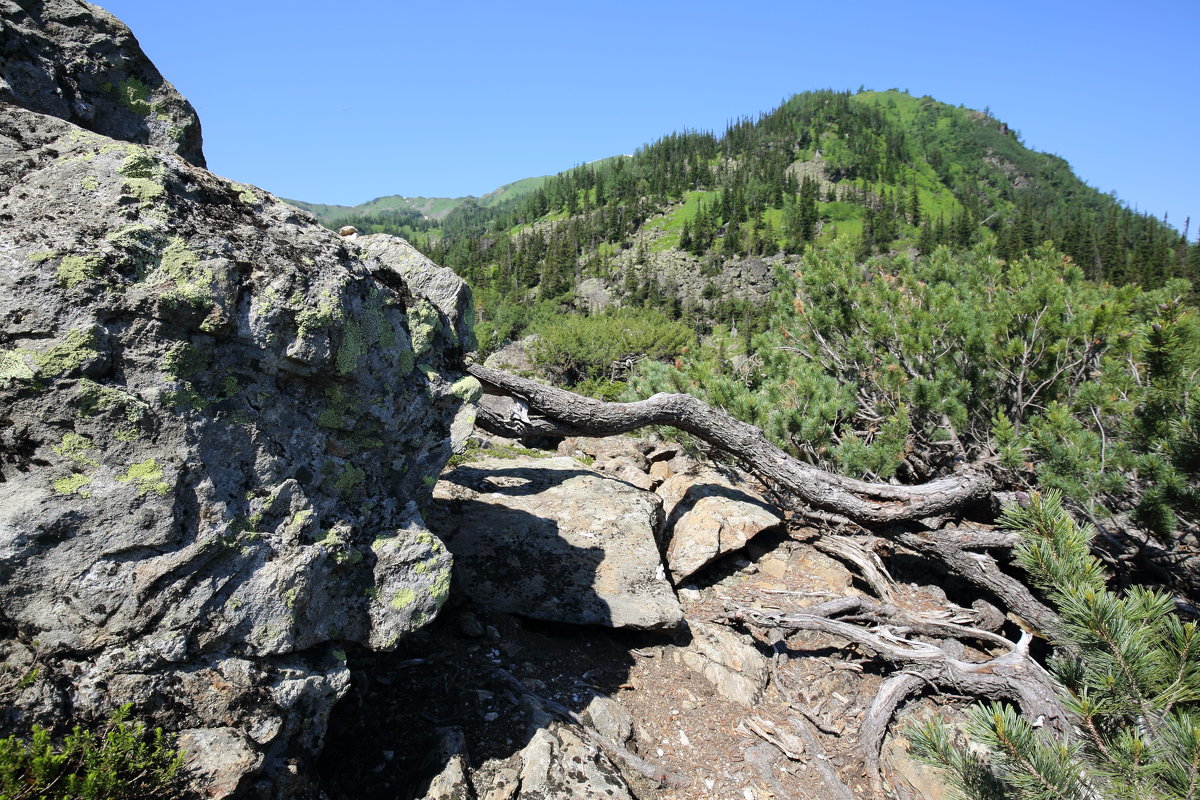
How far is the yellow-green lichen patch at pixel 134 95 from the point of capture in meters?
3.98

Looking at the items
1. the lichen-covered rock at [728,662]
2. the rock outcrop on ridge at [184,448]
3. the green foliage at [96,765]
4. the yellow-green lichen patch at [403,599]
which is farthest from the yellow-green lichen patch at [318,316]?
the lichen-covered rock at [728,662]

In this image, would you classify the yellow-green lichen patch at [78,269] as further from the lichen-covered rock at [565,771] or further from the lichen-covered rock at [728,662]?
the lichen-covered rock at [728,662]

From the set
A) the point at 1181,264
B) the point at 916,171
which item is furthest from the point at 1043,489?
the point at 916,171

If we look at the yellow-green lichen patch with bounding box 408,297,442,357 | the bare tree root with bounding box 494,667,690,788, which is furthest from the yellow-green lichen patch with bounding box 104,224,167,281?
the bare tree root with bounding box 494,667,690,788

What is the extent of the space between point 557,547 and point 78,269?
4458mm

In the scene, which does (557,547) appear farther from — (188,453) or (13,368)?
(13,368)

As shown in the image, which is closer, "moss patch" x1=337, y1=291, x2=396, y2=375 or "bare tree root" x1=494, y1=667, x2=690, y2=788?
"moss patch" x1=337, y1=291, x2=396, y2=375

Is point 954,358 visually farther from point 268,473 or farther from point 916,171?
point 916,171

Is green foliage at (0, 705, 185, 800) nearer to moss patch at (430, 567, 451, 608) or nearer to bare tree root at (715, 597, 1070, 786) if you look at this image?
moss patch at (430, 567, 451, 608)

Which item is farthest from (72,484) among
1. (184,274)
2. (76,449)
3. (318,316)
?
(318,316)

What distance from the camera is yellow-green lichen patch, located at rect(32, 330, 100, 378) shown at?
8.49 feet

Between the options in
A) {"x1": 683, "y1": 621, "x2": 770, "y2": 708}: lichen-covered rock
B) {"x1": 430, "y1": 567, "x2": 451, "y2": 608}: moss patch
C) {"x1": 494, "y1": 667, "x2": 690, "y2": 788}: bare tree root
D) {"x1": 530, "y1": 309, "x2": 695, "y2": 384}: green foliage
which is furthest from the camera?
{"x1": 530, "y1": 309, "x2": 695, "y2": 384}: green foliage

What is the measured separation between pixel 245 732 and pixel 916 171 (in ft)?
553

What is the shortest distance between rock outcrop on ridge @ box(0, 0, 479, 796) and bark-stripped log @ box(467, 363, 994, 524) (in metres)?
3.65
